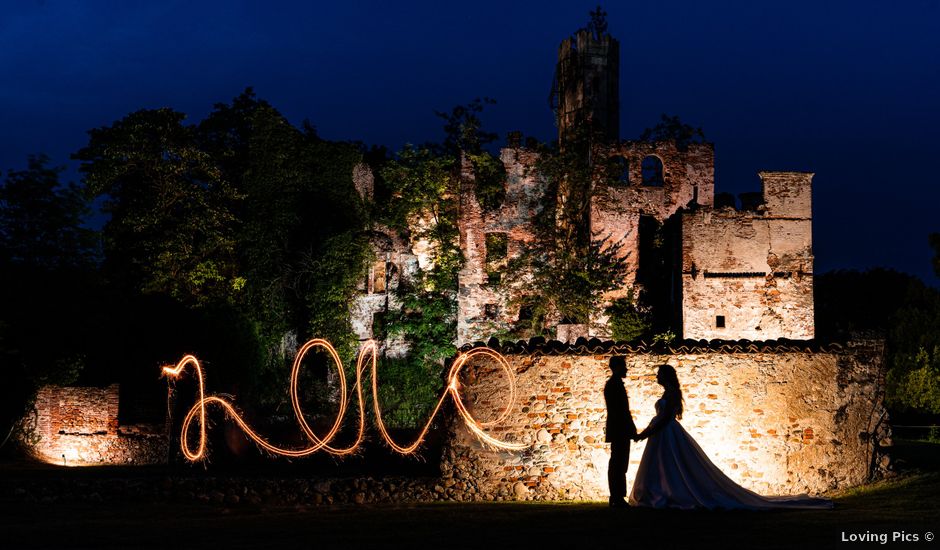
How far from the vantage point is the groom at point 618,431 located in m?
11.5

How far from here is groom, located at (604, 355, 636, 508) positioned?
451 inches

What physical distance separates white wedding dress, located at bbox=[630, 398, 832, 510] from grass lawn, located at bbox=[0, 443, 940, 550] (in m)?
0.28

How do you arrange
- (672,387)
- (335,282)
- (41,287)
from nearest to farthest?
(672,387)
(41,287)
(335,282)

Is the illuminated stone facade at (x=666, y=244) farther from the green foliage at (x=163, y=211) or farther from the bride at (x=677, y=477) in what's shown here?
the bride at (x=677, y=477)

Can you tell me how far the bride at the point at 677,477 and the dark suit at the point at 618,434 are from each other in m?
0.28

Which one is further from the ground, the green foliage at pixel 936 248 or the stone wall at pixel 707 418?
the green foliage at pixel 936 248

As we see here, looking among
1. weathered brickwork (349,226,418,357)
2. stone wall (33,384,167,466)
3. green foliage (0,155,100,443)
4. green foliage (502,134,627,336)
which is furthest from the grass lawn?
weathered brickwork (349,226,418,357)

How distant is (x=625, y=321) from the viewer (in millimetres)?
31703

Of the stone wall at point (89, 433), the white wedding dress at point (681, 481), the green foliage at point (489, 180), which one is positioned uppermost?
the green foliage at point (489, 180)

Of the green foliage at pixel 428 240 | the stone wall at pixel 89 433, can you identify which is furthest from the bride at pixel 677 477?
the green foliage at pixel 428 240

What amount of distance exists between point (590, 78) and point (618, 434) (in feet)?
99.1

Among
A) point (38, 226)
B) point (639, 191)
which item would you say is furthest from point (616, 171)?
point (38, 226)

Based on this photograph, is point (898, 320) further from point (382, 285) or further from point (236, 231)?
point (236, 231)

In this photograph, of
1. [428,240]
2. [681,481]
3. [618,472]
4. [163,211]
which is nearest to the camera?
[681,481]
